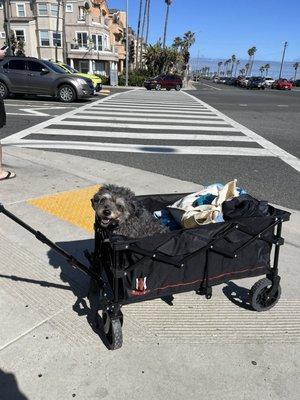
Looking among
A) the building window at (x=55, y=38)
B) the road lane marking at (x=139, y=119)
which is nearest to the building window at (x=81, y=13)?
the building window at (x=55, y=38)

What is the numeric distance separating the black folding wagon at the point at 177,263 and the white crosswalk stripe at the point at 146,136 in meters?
5.57

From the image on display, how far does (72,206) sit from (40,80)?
1480 cm

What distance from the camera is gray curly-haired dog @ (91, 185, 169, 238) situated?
2914 mm

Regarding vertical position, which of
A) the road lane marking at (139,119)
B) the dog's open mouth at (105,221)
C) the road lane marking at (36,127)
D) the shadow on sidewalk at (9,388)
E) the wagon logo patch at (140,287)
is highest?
the dog's open mouth at (105,221)

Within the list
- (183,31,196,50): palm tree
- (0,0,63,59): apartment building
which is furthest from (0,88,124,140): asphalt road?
(183,31,196,50): palm tree

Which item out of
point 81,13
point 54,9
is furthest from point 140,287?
point 81,13

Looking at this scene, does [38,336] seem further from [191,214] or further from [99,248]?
[191,214]

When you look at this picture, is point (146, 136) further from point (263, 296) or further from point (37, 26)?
point (37, 26)

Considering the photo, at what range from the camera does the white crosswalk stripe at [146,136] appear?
369 inches

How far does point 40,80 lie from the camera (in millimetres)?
18484

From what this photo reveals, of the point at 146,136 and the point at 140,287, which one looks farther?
the point at 146,136

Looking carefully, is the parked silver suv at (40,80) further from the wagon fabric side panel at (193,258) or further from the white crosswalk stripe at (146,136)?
the wagon fabric side panel at (193,258)

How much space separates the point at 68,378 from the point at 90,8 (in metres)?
66.0

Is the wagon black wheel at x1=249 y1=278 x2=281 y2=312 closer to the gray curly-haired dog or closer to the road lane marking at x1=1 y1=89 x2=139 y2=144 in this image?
the gray curly-haired dog
